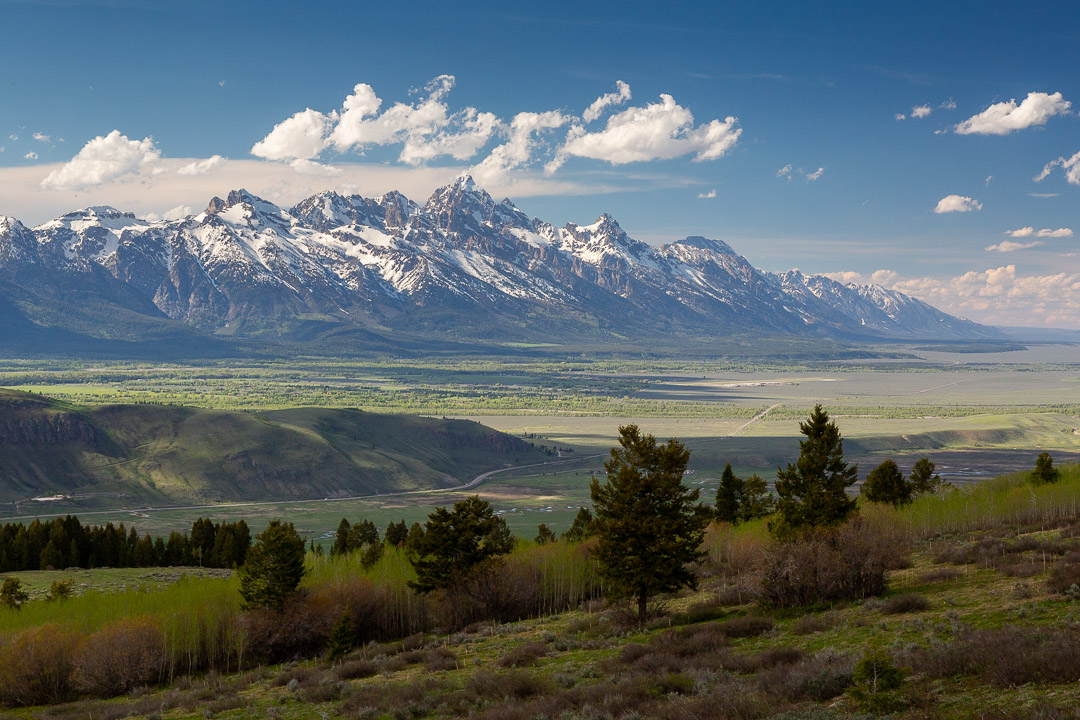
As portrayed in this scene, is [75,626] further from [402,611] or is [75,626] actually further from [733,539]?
[733,539]

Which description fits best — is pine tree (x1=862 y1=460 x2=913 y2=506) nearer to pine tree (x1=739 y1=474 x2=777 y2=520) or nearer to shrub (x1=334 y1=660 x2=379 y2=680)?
pine tree (x1=739 y1=474 x2=777 y2=520)

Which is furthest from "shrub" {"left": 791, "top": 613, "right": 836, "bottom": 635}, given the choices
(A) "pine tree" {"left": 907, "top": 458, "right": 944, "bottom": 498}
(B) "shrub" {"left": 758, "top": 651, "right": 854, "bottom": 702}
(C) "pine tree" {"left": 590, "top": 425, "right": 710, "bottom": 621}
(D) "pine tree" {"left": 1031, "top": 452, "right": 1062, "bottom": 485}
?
(A) "pine tree" {"left": 907, "top": 458, "right": 944, "bottom": 498}

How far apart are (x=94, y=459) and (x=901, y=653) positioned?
19487cm

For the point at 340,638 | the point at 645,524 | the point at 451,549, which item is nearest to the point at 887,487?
the point at 451,549

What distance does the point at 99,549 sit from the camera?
94.6m

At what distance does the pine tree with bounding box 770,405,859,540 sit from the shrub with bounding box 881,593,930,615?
9324 mm

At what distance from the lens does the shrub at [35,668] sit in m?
48.2

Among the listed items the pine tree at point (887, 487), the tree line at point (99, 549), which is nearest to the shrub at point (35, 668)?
the tree line at point (99, 549)

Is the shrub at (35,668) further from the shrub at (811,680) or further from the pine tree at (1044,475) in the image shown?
the pine tree at (1044,475)

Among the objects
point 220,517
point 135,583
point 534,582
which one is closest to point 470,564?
point 534,582

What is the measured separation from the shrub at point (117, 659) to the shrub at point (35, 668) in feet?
2.89

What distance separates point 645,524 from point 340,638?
20628mm

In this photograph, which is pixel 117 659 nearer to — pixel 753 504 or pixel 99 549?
pixel 99 549

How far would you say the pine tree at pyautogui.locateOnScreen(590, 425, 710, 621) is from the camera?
4447 cm
